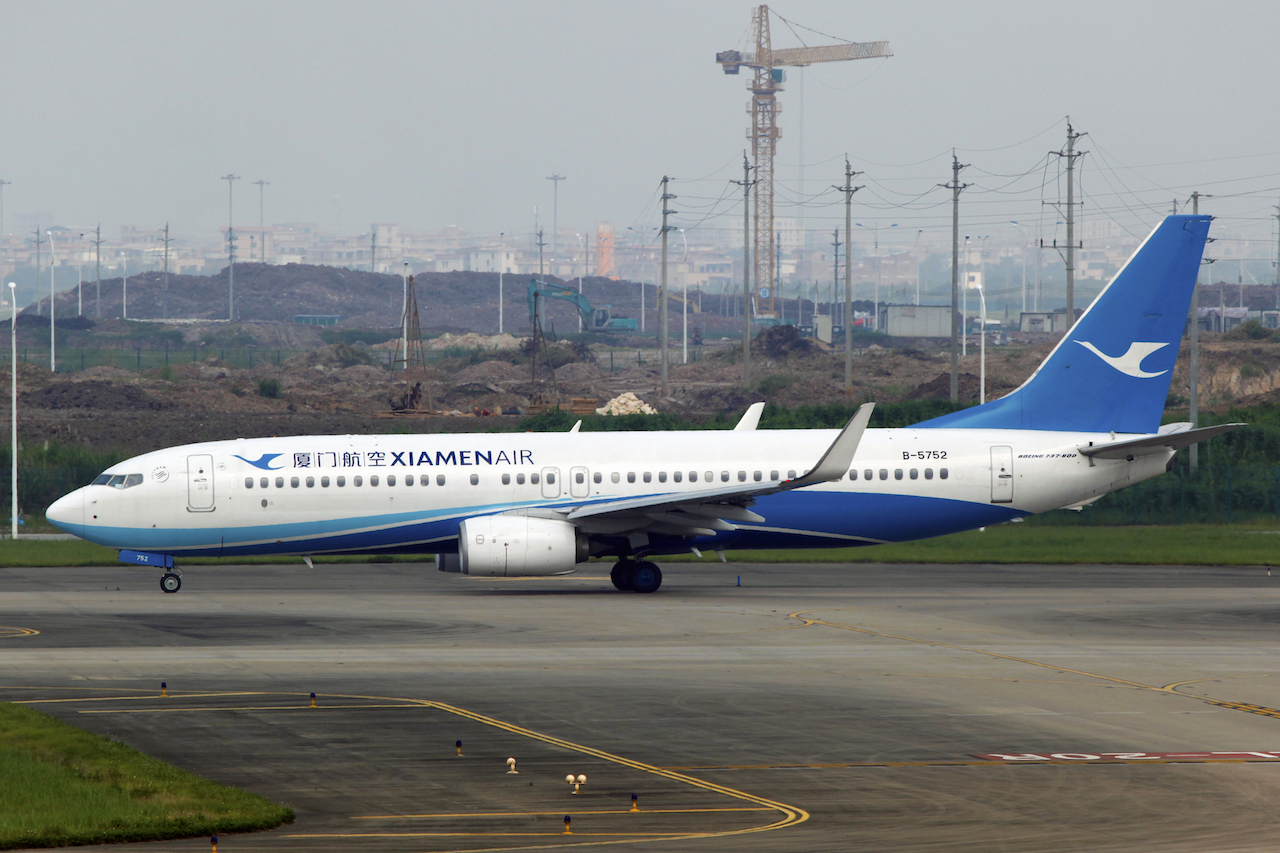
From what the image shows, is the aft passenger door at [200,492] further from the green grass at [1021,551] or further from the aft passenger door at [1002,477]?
the aft passenger door at [1002,477]

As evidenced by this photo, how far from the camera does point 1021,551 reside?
45.3m

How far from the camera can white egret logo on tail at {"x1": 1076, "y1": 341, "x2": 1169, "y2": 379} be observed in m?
37.5

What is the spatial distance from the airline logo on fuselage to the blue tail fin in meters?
11.3

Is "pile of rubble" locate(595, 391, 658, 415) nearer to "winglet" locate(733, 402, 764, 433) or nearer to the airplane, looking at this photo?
"winglet" locate(733, 402, 764, 433)

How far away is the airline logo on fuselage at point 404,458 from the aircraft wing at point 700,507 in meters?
2.04

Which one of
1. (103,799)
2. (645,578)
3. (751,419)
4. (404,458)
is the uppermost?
(751,419)

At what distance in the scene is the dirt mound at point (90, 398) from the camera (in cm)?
8644

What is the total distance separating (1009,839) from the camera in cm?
1375

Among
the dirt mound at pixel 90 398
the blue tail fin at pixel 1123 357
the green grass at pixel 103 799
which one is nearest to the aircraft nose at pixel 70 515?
the green grass at pixel 103 799

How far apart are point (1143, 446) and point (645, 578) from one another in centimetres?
1298

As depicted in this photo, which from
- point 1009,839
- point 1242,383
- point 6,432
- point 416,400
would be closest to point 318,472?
point 1009,839

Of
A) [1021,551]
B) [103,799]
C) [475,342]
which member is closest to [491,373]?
[475,342]

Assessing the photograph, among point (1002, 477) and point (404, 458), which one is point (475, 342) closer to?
point (404, 458)

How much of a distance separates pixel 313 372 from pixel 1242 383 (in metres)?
75.5
